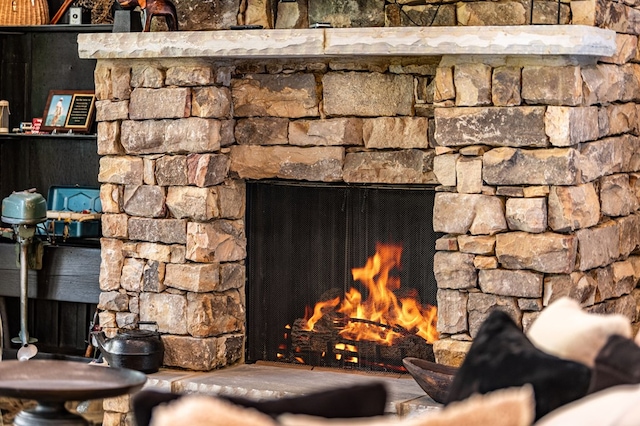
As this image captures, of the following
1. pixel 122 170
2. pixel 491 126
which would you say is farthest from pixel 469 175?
pixel 122 170

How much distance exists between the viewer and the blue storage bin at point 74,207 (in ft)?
19.7

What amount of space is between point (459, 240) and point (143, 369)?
58.6 inches

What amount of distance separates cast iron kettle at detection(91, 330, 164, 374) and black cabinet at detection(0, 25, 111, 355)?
984 millimetres

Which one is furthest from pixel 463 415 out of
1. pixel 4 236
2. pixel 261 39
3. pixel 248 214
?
pixel 4 236

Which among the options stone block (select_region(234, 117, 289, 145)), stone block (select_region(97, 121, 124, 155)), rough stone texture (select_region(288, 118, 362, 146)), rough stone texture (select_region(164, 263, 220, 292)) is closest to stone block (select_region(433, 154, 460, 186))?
rough stone texture (select_region(288, 118, 362, 146))

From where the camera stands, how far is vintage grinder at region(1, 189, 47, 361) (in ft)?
18.7

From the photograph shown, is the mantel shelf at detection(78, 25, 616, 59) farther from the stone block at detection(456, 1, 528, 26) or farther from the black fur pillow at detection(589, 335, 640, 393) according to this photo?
the black fur pillow at detection(589, 335, 640, 393)

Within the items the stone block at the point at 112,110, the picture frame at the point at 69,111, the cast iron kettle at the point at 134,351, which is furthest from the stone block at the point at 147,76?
the cast iron kettle at the point at 134,351

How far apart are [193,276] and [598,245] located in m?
1.73

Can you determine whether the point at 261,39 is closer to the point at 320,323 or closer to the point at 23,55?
the point at 320,323

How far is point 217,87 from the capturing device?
207 inches

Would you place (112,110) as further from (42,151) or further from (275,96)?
(42,151)

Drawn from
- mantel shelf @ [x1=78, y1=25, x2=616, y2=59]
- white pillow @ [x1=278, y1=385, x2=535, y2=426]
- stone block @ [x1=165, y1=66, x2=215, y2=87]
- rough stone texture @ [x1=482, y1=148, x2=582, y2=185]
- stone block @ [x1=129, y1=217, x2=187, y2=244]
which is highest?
mantel shelf @ [x1=78, y1=25, x2=616, y2=59]

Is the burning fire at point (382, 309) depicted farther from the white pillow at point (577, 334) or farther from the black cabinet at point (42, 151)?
the white pillow at point (577, 334)
